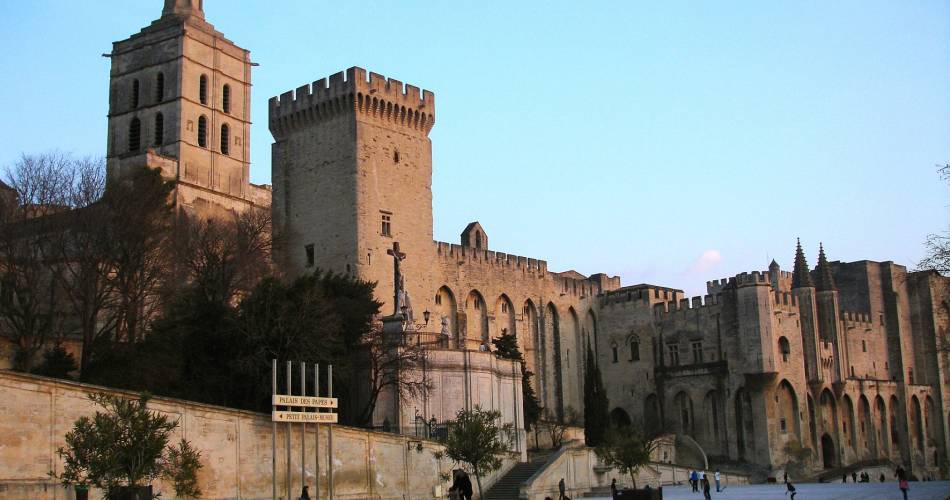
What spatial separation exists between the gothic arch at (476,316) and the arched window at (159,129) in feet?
58.3

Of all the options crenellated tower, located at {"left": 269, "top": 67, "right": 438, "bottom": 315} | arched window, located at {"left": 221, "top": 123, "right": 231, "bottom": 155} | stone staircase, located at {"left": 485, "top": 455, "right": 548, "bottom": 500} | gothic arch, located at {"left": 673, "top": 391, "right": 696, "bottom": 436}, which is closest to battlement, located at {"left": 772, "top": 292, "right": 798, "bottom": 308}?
gothic arch, located at {"left": 673, "top": 391, "right": 696, "bottom": 436}

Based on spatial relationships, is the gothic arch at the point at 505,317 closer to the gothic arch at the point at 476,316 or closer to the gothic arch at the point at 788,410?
the gothic arch at the point at 476,316

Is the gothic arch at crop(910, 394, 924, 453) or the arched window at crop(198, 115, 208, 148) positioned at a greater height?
the arched window at crop(198, 115, 208, 148)

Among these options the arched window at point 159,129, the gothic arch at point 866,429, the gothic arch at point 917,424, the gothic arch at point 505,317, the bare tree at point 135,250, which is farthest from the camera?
the gothic arch at point 917,424

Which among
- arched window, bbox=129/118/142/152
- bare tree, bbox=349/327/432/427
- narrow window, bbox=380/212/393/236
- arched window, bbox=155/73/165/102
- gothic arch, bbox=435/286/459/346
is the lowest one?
bare tree, bbox=349/327/432/427

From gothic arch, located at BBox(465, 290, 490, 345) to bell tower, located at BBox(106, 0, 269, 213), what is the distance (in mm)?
12303

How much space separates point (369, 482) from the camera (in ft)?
105

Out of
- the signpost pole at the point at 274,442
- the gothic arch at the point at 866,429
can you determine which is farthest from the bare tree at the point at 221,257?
the gothic arch at the point at 866,429

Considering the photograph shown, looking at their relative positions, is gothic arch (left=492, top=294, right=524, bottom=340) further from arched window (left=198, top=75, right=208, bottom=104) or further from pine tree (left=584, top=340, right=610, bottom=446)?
arched window (left=198, top=75, right=208, bottom=104)

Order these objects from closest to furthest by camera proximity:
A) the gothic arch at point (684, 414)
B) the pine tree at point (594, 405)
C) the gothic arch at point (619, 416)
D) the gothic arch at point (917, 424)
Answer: the pine tree at point (594, 405)
the gothic arch at point (684, 414)
the gothic arch at point (619, 416)
the gothic arch at point (917, 424)

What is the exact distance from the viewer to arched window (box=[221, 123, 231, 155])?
6000cm

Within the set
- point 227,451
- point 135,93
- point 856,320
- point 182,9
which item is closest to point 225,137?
point 135,93

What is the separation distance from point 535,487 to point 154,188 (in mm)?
15004

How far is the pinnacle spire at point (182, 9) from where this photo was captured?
60.3 metres
